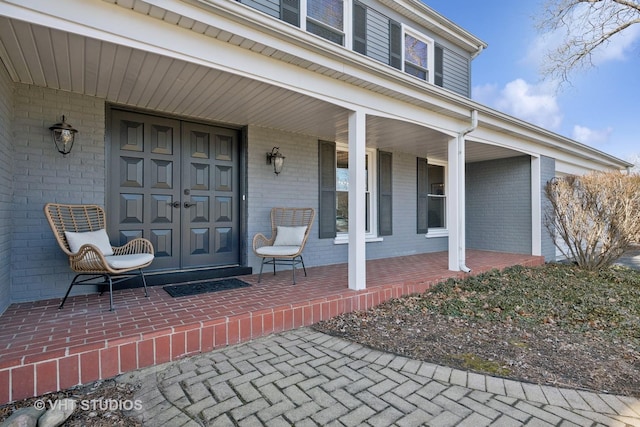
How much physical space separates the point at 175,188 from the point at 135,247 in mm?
851

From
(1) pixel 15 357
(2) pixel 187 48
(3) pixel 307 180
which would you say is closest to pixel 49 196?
(1) pixel 15 357

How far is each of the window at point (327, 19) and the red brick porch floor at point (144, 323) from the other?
3711 mm

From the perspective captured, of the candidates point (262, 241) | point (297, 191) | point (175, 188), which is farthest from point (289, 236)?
point (175, 188)

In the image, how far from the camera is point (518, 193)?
6.41m

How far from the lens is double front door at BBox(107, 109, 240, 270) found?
354 centimetres

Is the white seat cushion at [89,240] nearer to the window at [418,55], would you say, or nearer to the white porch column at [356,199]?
the white porch column at [356,199]

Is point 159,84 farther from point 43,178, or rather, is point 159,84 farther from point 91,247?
point 91,247

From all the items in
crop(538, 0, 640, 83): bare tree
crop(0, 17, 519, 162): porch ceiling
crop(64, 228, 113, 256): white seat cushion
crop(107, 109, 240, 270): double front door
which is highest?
crop(538, 0, 640, 83): bare tree

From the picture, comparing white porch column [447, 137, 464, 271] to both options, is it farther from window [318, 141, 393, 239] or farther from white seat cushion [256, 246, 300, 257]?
white seat cushion [256, 246, 300, 257]

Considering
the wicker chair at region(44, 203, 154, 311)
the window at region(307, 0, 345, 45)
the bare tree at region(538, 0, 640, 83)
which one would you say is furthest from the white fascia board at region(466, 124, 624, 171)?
the wicker chair at region(44, 203, 154, 311)

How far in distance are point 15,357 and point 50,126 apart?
227 cm

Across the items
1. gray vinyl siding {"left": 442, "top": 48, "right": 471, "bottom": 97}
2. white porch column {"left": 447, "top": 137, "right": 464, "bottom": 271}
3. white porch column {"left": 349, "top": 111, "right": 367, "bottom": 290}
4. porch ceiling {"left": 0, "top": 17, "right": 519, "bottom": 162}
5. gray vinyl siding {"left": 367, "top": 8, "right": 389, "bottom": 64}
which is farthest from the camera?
gray vinyl siding {"left": 442, "top": 48, "right": 471, "bottom": 97}

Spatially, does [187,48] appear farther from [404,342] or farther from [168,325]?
[404,342]

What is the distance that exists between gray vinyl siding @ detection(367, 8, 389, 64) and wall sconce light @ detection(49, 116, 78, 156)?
4.41 meters
